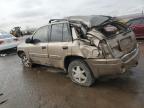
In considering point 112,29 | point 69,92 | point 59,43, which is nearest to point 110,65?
point 112,29

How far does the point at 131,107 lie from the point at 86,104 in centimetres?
95

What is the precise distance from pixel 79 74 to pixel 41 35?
2.12m

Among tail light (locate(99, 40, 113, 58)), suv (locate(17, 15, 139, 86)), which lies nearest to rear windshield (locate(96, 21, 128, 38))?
suv (locate(17, 15, 139, 86))

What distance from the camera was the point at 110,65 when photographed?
484cm

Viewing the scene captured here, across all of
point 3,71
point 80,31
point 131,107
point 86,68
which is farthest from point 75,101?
point 3,71

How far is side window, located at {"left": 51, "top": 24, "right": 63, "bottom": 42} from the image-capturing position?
237 inches

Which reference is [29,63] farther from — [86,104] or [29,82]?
[86,104]

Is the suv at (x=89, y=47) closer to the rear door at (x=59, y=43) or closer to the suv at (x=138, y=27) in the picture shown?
the rear door at (x=59, y=43)

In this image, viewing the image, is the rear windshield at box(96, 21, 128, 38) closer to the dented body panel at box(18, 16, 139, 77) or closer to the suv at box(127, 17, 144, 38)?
the dented body panel at box(18, 16, 139, 77)

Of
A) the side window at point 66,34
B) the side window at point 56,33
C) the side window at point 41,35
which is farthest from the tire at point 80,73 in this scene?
the side window at point 41,35

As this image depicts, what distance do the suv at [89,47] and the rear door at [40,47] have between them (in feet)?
0.11

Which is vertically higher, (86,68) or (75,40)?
(75,40)

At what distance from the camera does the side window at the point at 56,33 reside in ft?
19.8

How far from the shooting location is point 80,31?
541 centimetres
